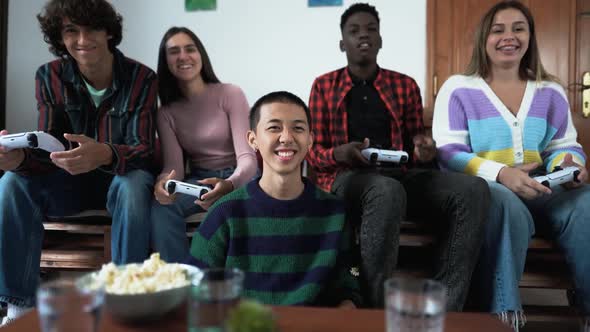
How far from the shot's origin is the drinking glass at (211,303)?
498mm

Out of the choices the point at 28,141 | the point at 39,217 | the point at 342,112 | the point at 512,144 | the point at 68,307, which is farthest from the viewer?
the point at 342,112

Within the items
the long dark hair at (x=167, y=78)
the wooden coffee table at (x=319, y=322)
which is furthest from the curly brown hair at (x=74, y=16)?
the wooden coffee table at (x=319, y=322)

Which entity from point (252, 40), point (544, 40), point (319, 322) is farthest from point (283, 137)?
point (544, 40)

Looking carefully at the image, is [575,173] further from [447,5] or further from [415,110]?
[447,5]

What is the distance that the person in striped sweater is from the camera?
1044 mm

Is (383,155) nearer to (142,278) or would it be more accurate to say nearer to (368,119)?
(368,119)

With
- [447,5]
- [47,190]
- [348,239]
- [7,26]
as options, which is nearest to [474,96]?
[348,239]

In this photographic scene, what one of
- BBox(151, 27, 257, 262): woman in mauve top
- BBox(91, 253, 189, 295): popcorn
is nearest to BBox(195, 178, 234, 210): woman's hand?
BBox(151, 27, 257, 262): woman in mauve top

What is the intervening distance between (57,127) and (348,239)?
106 cm

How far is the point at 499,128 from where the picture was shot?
151 centimetres

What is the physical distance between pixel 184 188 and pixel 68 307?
885 mm

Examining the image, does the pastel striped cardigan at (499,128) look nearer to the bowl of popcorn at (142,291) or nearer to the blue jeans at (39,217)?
the blue jeans at (39,217)

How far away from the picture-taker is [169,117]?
1.68 metres

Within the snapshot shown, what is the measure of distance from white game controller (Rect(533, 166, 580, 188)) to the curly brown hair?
143 centimetres
